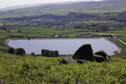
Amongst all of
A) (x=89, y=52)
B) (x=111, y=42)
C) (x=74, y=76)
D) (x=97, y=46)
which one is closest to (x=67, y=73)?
(x=74, y=76)

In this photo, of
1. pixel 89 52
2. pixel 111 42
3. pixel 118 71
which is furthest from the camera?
pixel 111 42

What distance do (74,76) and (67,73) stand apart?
202cm

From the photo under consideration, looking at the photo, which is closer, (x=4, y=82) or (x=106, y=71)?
(x=4, y=82)

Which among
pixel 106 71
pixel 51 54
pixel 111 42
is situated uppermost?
pixel 106 71

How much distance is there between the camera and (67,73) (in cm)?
3216

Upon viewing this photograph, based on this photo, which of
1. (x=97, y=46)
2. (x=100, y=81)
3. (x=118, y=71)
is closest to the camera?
(x=100, y=81)

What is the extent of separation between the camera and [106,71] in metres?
35.1

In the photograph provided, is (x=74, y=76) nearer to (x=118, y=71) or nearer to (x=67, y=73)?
(x=67, y=73)

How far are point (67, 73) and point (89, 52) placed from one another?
15.0 metres

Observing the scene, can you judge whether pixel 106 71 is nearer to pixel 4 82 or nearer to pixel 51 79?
pixel 51 79

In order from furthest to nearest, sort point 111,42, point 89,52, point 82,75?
point 111,42
point 89,52
point 82,75

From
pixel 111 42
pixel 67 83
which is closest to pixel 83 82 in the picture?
pixel 67 83

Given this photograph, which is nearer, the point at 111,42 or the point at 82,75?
the point at 82,75

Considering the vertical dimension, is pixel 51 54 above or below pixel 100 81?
below
